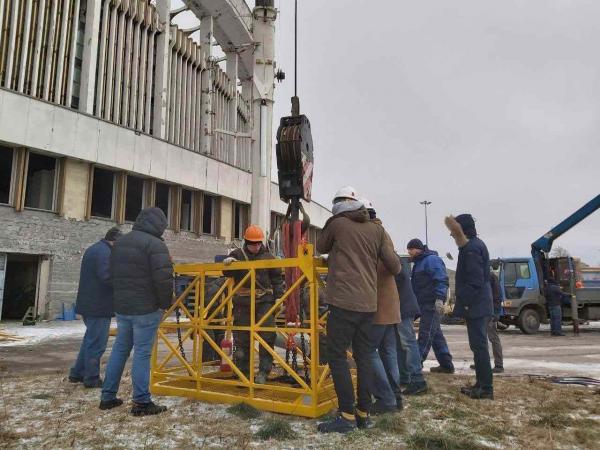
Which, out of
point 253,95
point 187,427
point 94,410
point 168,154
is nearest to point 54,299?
point 168,154

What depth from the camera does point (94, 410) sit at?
14.3 feet

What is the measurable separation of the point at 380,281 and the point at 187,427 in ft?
6.95

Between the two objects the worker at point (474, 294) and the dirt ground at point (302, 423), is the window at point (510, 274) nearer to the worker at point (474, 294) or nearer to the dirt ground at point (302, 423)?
the dirt ground at point (302, 423)

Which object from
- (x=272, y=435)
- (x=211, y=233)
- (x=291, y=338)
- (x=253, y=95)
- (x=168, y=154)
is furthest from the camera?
(x=211, y=233)

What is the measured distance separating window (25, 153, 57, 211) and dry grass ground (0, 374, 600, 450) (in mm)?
11703

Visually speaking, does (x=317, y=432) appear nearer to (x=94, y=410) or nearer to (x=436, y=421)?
(x=436, y=421)

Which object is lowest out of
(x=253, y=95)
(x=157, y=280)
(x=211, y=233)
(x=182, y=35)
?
(x=157, y=280)

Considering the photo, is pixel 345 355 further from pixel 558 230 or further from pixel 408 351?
pixel 558 230

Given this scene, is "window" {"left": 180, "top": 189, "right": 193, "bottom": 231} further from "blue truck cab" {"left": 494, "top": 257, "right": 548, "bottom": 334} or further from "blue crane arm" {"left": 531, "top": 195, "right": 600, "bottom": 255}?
"blue crane arm" {"left": 531, "top": 195, "right": 600, "bottom": 255}

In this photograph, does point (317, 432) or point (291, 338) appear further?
point (291, 338)

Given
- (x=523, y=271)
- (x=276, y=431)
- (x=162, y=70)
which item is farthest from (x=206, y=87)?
(x=276, y=431)

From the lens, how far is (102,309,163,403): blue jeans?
429 cm

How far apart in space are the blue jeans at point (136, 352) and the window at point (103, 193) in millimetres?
13531

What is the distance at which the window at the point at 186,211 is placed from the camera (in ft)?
68.0
